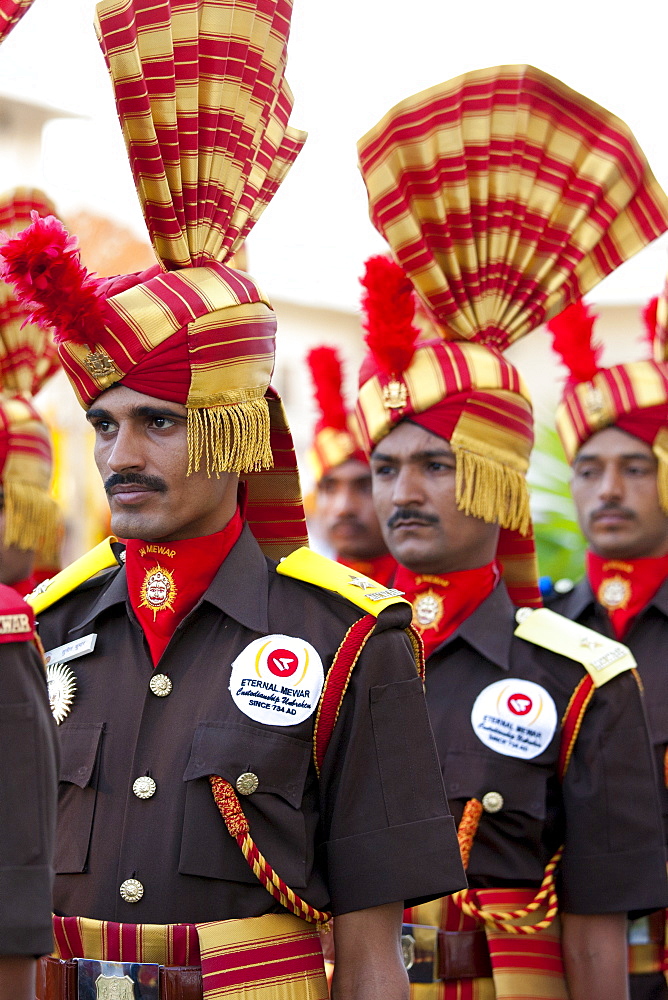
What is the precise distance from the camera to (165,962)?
9.15 feet

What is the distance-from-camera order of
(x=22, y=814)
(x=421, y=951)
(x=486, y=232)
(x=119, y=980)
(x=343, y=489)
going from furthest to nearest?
(x=343, y=489)
(x=486, y=232)
(x=421, y=951)
(x=119, y=980)
(x=22, y=814)

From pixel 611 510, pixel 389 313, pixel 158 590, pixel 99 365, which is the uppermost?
pixel 389 313

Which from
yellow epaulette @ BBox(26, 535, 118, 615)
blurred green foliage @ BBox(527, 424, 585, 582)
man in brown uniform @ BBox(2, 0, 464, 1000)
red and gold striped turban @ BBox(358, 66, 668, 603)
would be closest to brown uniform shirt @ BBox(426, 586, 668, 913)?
red and gold striped turban @ BBox(358, 66, 668, 603)

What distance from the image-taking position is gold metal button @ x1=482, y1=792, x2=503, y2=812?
152 inches

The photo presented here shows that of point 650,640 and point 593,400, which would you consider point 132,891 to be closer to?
point 650,640

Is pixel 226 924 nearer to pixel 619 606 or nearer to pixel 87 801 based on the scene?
pixel 87 801

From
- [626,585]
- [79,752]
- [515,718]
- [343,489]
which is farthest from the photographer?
[343,489]

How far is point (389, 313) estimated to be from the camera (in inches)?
171

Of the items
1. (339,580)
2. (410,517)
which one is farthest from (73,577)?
(410,517)

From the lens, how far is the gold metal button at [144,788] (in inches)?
115

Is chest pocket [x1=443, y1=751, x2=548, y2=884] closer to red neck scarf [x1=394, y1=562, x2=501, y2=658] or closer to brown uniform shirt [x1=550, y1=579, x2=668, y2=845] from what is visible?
red neck scarf [x1=394, y1=562, x2=501, y2=658]

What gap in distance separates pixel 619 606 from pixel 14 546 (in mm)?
2255

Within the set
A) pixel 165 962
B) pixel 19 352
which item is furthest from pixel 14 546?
pixel 165 962

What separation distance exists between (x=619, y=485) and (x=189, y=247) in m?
2.56
